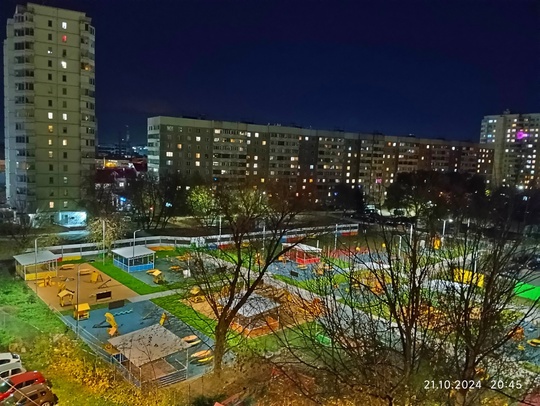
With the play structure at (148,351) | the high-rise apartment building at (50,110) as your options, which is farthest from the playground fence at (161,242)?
the play structure at (148,351)

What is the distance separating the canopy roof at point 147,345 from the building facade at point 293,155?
932 inches

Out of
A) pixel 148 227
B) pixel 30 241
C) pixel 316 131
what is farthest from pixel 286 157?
pixel 30 241

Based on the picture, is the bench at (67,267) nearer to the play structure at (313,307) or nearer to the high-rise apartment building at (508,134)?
the play structure at (313,307)

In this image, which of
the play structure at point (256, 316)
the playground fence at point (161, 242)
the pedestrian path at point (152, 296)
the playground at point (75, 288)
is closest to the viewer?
the play structure at point (256, 316)

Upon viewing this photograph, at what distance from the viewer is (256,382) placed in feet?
26.6

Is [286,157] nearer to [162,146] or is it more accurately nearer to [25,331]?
[162,146]

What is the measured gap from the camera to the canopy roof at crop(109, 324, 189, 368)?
905cm

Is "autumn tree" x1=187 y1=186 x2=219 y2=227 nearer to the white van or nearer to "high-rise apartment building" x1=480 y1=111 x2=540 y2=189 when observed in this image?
the white van

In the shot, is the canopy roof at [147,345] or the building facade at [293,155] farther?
the building facade at [293,155]

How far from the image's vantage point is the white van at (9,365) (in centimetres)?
807

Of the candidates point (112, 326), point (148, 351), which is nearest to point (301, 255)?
point (112, 326)

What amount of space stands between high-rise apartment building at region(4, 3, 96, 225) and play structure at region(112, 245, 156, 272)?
10.2m

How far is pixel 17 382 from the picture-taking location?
7.47 meters

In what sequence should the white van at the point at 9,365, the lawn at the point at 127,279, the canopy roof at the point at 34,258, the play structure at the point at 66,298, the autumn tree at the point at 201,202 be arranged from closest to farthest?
the white van at the point at 9,365, the play structure at the point at 66,298, the lawn at the point at 127,279, the canopy roof at the point at 34,258, the autumn tree at the point at 201,202
